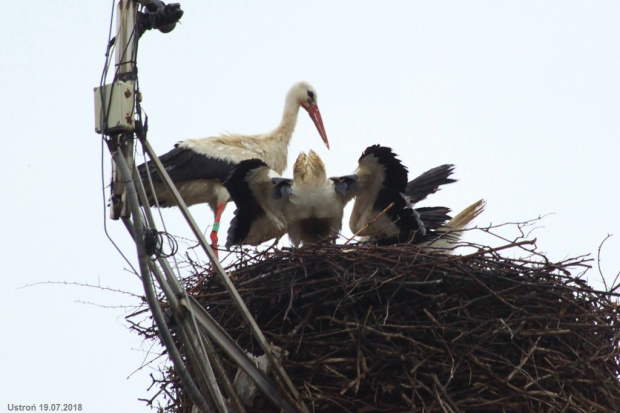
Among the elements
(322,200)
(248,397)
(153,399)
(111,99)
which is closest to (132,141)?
(111,99)

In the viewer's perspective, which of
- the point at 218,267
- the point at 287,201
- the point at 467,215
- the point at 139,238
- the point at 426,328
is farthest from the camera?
the point at 467,215

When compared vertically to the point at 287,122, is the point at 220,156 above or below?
below

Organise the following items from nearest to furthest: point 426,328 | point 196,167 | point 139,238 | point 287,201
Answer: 1. point 139,238
2. point 426,328
3. point 287,201
4. point 196,167

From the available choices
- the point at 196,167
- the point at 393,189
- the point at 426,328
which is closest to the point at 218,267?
the point at 426,328

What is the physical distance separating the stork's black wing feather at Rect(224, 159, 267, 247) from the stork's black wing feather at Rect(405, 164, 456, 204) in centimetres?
139

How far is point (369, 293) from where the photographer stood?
19.4 ft

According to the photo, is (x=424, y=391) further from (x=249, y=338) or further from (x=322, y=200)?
(x=322, y=200)

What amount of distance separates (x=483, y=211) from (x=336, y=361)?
288 cm

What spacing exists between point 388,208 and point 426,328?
5.54ft

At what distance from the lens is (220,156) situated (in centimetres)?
984

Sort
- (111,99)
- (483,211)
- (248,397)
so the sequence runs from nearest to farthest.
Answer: (111,99) < (248,397) < (483,211)

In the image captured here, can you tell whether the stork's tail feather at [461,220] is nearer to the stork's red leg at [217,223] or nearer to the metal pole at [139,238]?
the stork's red leg at [217,223]

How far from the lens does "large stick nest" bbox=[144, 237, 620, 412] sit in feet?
18.4

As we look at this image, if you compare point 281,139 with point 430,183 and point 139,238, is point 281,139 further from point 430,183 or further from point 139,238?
point 139,238
